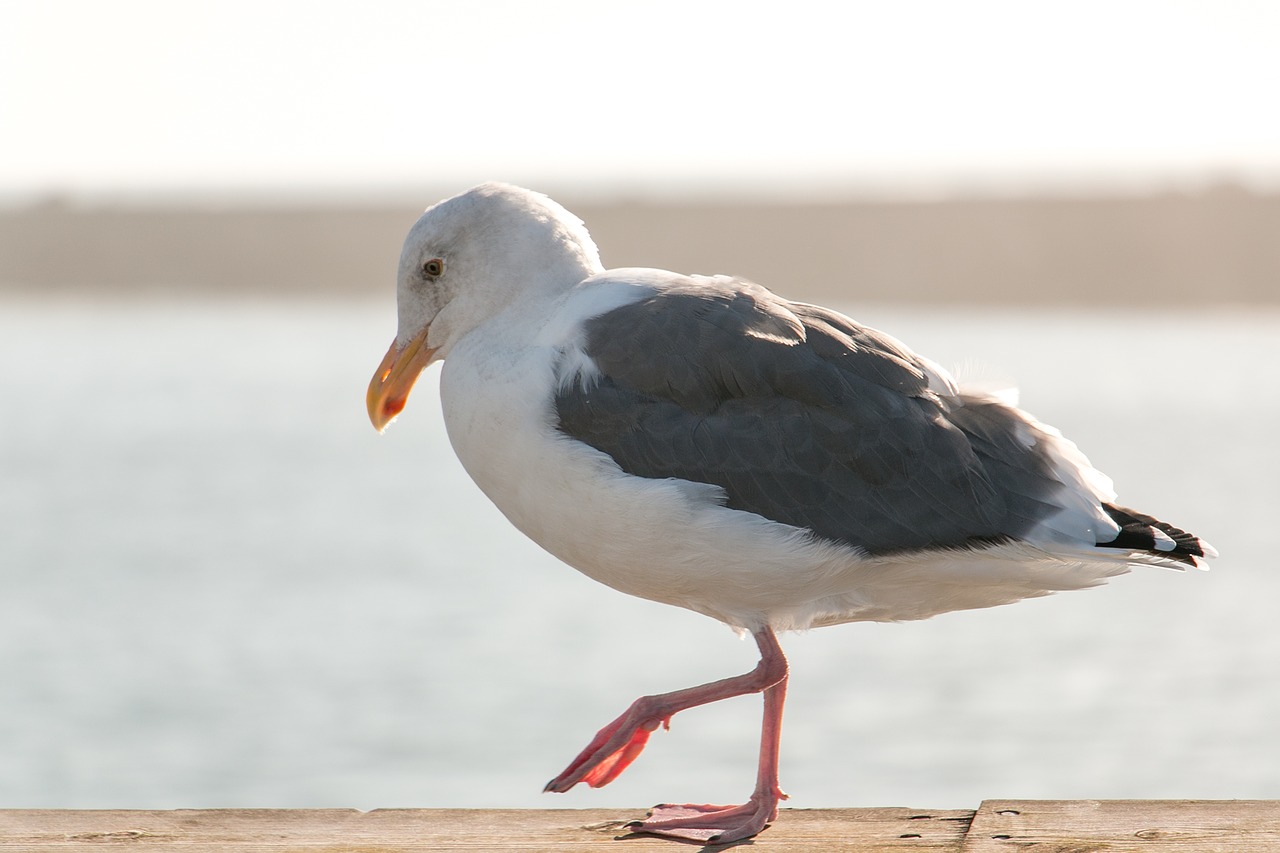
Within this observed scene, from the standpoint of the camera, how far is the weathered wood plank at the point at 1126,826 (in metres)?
4.11

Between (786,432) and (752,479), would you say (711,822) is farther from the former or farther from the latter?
(786,432)

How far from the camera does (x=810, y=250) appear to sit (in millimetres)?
78500

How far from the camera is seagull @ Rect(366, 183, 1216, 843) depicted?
4559 mm

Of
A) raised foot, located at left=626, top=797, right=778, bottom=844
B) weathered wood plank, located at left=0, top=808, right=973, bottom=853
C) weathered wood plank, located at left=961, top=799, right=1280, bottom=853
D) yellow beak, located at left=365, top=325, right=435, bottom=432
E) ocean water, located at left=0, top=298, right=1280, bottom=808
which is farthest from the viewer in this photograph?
ocean water, located at left=0, top=298, right=1280, bottom=808

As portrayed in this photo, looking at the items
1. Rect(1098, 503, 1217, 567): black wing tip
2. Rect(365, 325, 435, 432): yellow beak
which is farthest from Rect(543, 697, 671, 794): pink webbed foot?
Rect(1098, 503, 1217, 567): black wing tip

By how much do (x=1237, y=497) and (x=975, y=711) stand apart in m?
11.5

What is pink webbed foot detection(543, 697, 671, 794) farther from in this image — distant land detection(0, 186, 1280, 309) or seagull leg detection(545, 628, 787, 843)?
distant land detection(0, 186, 1280, 309)

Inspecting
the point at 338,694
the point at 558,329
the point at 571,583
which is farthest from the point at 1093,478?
the point at 571,583

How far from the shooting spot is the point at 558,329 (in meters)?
4.75

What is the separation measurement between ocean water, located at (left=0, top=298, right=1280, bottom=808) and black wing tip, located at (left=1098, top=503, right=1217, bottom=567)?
2.46ft

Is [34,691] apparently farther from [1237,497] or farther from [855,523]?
[1237,497]

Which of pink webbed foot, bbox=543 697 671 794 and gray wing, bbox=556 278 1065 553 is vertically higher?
gray wing, bbox=556 278 1065 553

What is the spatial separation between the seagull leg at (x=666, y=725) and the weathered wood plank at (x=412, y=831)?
0.07 metres

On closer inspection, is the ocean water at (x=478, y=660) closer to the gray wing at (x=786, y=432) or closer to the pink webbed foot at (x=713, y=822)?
the gray wing at (x=786, y=432)
